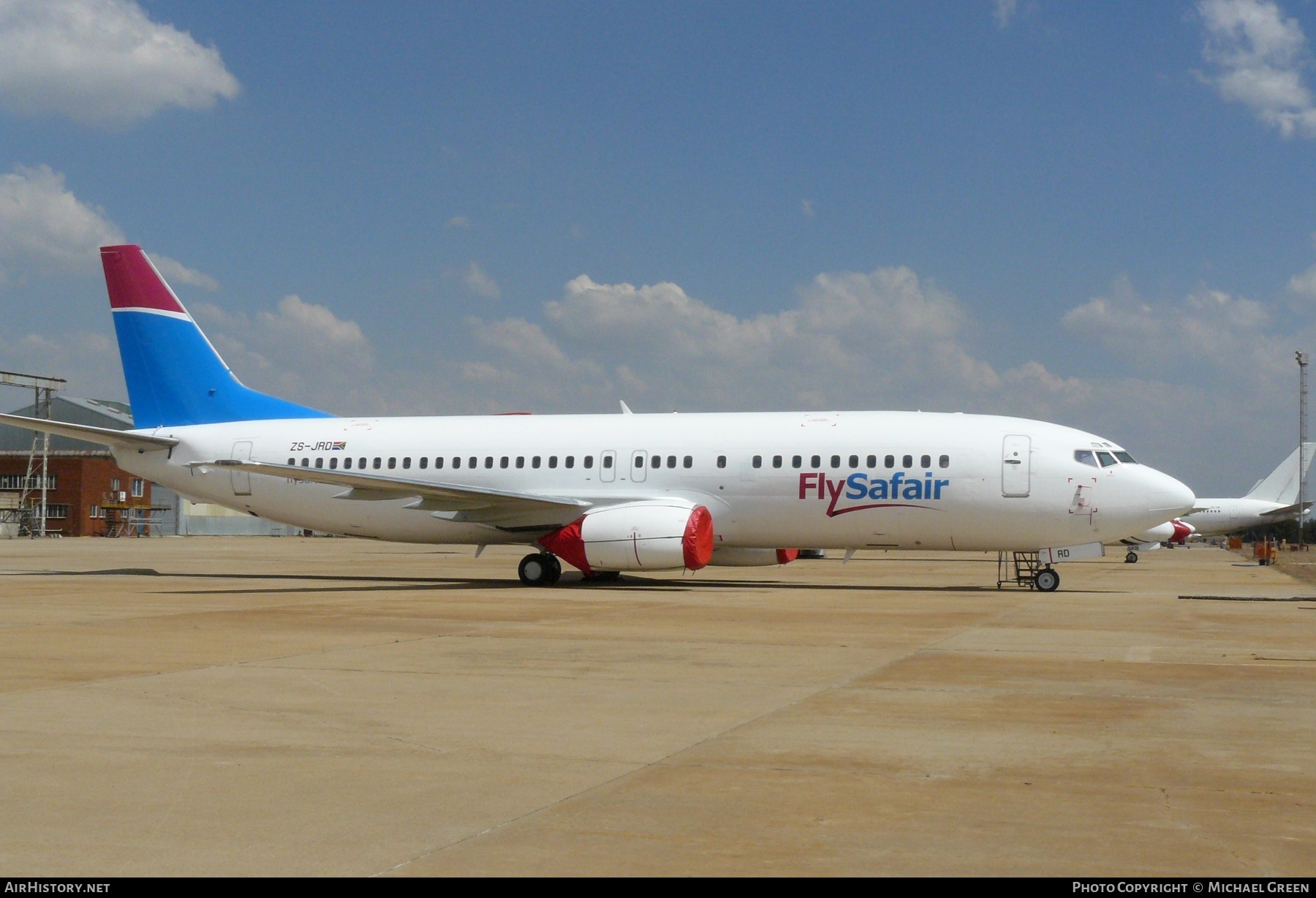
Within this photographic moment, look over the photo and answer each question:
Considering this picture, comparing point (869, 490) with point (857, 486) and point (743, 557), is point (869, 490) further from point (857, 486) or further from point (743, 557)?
point (743, 557)

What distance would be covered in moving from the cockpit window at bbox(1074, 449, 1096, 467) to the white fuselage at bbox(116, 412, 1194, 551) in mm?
107

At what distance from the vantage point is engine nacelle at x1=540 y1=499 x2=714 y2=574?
74.8 feet

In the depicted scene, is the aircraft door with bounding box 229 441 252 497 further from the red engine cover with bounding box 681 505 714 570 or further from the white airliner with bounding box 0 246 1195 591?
the red engine cover with bounding box 681 505 714 570

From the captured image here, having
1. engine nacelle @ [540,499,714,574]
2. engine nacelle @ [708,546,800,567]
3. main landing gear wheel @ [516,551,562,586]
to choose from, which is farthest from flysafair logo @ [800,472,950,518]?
main landing gear wheel @ [516,551,562,586]

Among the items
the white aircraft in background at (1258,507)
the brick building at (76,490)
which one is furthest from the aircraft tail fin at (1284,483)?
the brick building at (76,490)

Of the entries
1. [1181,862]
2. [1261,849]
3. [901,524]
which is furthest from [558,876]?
[901,524]

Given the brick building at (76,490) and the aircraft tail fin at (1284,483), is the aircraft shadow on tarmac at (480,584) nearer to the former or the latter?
the aircraft tail fin at (1284,483)

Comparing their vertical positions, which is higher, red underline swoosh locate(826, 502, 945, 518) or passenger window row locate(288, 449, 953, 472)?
passenger window row locate(288, 449, 953, 472)

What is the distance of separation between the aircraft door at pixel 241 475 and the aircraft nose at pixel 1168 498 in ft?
63.0

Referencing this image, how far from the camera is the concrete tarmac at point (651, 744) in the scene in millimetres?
5043

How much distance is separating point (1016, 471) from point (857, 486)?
2.97 meters

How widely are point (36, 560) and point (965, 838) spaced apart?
3708cm

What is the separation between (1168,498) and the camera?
22.3 m

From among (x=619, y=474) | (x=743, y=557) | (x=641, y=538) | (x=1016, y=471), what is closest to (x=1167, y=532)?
(x=743, y=557)
